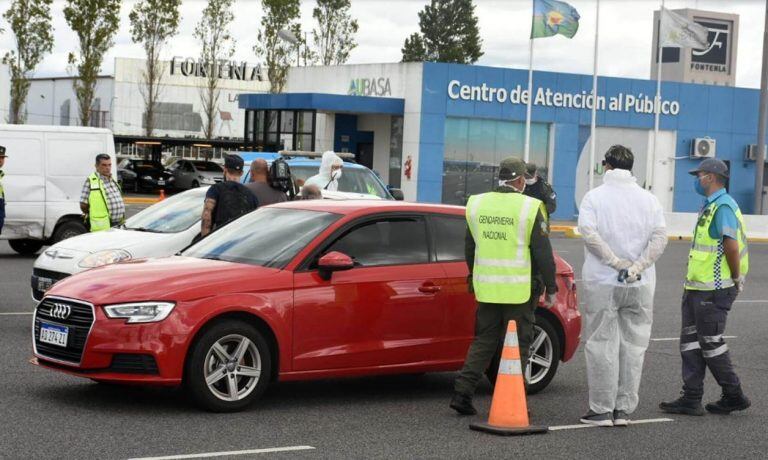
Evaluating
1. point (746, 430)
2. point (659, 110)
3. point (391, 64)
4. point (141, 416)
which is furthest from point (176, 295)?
point (659, 110)

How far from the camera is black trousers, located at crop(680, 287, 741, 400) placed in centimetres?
966

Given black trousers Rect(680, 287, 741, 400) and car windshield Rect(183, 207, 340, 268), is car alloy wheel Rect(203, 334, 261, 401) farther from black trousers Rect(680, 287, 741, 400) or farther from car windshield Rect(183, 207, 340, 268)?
black trousers Rect(680, 287, 741, 400)

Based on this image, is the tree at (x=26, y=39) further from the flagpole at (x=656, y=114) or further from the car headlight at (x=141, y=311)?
the car headlight at (x=141, y=311)

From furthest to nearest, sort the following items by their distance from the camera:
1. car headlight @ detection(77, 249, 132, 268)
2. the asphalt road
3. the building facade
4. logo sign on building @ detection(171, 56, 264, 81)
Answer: logo sign on building @ detection(171, 56, 264, 81)
the building facade
car headlight @ detection(77, 249, 132, 268)
the asphalt road

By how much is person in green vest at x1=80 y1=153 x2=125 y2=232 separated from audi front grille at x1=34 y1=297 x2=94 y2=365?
6.59 meters

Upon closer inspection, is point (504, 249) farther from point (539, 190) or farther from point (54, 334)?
point (539, 190)

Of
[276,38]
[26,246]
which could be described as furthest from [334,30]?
[26,246]

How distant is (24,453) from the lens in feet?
24.6

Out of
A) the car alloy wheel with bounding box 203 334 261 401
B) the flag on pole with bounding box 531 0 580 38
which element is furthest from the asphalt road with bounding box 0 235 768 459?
the flag on pole with bounding box 531 0 580 38

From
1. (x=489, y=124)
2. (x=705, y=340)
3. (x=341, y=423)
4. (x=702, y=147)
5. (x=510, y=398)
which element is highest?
(x=489, y=124)

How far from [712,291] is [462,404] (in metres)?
2.03

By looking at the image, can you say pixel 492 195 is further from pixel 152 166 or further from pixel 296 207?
pixel 152 166

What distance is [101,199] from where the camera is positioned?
51.6 ft

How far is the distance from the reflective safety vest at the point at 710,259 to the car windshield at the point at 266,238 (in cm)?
262
